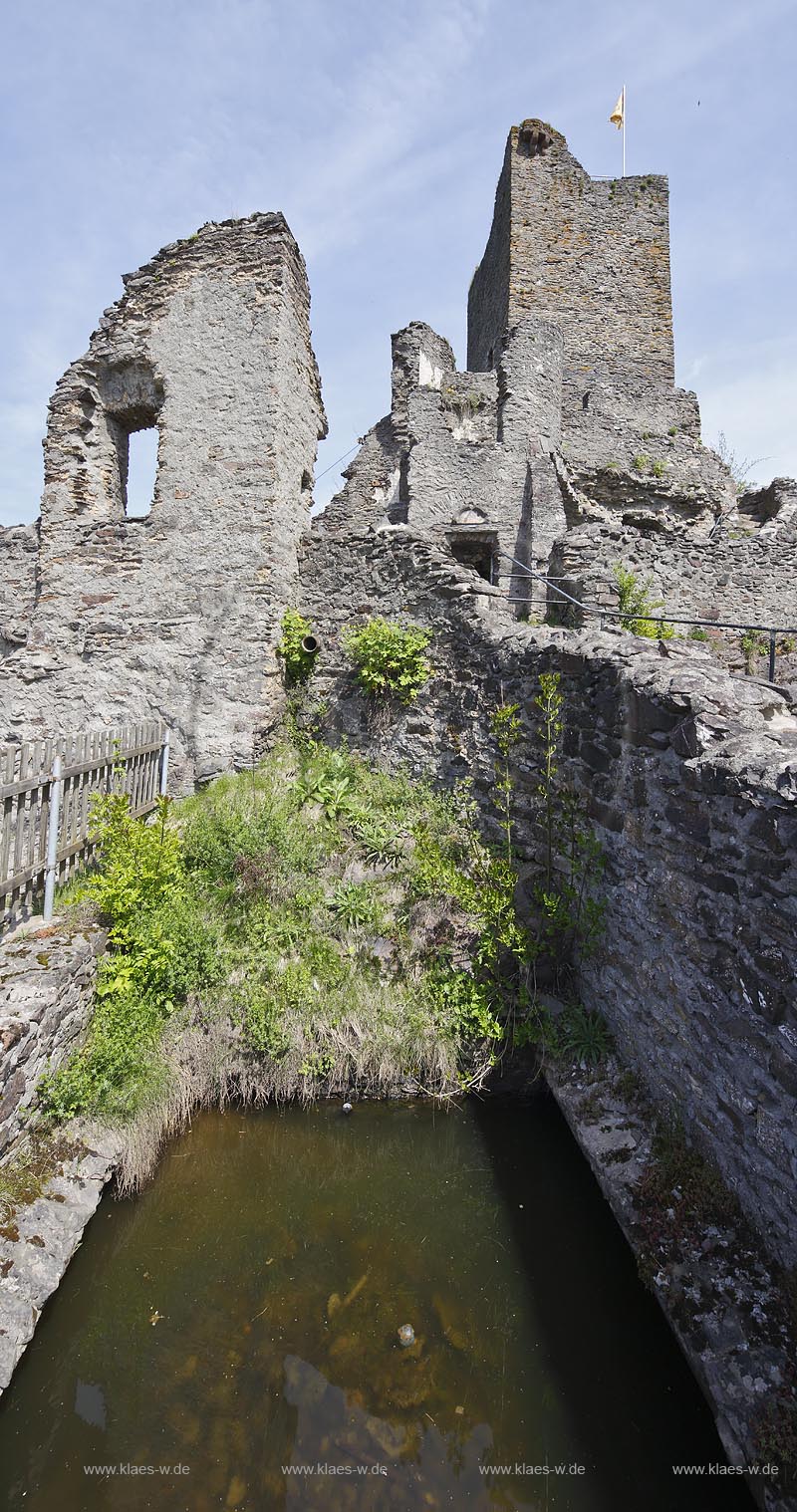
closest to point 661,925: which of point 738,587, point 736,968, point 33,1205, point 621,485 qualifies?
point 736,968

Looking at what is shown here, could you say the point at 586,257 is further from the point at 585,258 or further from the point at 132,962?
the point at 132,962

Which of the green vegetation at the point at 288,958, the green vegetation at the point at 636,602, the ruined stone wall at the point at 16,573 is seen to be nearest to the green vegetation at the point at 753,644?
the green vegetation at the point at 636,602

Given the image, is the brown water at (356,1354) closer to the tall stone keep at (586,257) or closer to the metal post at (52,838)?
the metal post at (52,838)

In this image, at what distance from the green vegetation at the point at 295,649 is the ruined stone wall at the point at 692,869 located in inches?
108

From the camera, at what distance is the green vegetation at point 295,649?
28.2 feet

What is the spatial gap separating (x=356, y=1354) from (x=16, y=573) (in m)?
9.61

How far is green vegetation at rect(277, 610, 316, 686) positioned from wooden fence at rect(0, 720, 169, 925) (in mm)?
2498

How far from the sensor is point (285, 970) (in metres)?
5.62

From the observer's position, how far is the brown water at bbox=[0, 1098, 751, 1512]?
2.90m

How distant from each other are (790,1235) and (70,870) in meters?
5.34

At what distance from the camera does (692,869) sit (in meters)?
3.96

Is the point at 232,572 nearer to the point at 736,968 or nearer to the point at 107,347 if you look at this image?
the point at 107,347

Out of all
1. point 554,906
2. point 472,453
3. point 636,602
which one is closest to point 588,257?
point 472,453

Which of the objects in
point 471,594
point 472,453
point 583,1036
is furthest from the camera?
point 472,453
